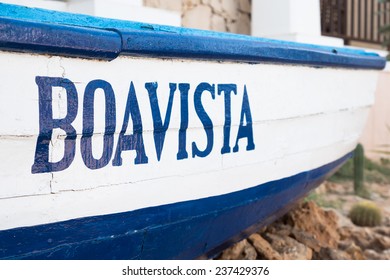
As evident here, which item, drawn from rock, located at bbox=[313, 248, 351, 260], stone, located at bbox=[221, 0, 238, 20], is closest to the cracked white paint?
rock, located at bbox=[313, 248, 351, 260]

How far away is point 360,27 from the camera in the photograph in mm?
8336

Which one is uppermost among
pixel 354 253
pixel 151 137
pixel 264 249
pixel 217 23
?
pixel 217 23

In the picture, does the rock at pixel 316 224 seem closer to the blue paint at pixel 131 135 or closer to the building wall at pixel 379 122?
the blue paint at pixel 131 135

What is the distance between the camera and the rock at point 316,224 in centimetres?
356

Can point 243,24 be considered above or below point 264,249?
above

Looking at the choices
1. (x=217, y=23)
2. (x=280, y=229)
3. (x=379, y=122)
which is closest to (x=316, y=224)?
(x=280, y=229)

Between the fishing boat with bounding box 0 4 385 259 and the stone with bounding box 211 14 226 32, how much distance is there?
4.79ft

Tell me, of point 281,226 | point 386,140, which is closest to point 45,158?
point 281,226

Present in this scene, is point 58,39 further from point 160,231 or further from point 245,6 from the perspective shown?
point 245,6

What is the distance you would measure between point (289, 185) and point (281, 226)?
1.03 meters

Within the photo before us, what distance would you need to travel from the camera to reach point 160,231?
1.93 metres

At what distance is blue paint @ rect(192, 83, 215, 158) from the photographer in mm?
1929

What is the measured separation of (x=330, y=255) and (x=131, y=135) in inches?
74.4

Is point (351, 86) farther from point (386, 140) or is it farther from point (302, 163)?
point (386, 140)
